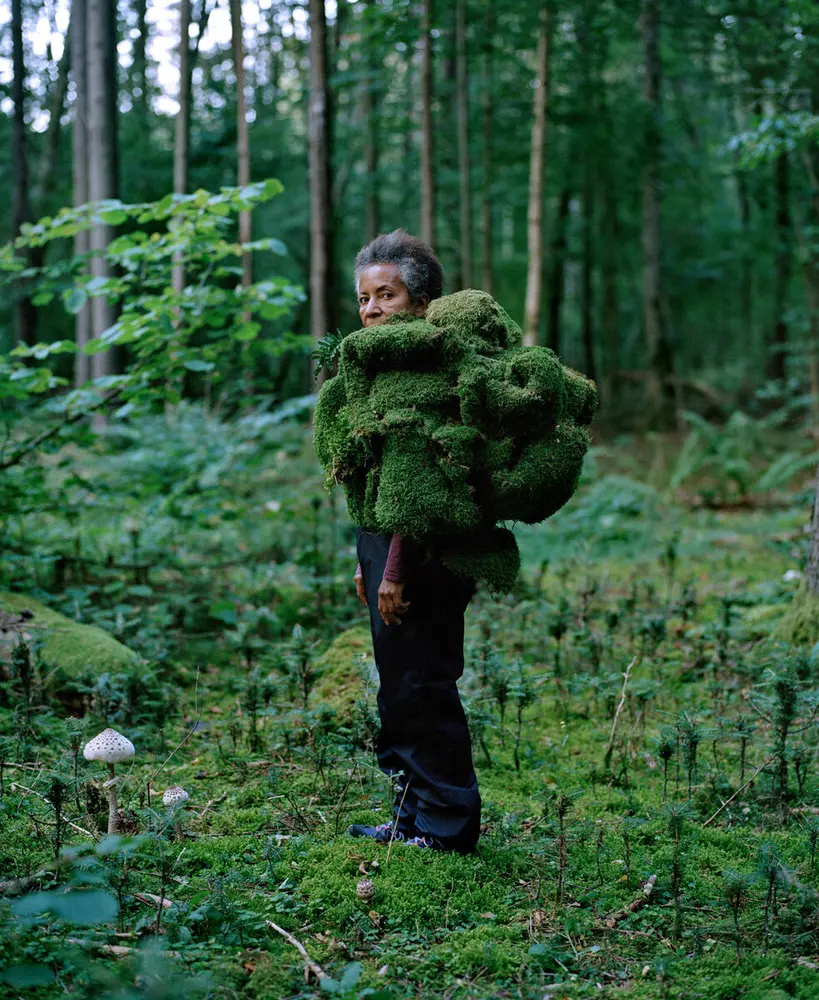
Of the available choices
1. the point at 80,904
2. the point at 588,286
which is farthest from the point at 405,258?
the point at 588,286

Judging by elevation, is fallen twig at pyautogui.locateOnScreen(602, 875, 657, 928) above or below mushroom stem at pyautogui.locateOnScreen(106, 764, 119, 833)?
below

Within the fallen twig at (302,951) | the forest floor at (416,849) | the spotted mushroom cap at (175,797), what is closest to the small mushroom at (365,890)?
the forest floor at (416,849)

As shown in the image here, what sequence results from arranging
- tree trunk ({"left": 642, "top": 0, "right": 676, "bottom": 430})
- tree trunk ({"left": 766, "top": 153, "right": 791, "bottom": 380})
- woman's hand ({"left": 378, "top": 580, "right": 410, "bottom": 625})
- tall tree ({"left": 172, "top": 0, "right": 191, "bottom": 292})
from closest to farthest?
1. woman's hand ({"left": 378, "top": 580, "right": 410, "bottom": 625})
2. tall tree ({"left": 172, "top": 0, "right": 191, "bottom": 292})
3. tree trunk ({"left": 642, "top": 0, "right": 676, "bottom": 430})
4. tree trunk ({"left": 766, "top": 153, "right": 791, "bottom": 380})

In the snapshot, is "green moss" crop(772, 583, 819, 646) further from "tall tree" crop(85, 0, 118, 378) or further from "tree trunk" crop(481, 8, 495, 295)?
"tree trunk" crop(481, 8, 495, 295)

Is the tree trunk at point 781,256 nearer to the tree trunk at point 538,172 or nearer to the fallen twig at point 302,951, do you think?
the tree trunk at point 538,172

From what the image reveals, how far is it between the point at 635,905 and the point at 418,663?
125 cm

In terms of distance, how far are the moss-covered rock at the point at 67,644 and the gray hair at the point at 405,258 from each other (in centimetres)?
303

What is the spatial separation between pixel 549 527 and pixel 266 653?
215 inches

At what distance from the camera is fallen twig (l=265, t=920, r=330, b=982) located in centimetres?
272

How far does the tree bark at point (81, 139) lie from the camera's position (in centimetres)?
1437

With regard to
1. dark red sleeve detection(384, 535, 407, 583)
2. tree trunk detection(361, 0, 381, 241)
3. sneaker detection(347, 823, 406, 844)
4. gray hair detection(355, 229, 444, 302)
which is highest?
tree trunk detection(361, 0, 381, 241)

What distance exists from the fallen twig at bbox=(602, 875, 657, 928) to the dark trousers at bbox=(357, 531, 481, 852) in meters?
0.64

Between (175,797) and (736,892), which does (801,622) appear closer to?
(736,892)

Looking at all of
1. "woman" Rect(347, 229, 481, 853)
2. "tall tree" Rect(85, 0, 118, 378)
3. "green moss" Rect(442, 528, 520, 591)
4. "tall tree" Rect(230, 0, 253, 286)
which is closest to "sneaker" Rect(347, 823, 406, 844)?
"woman" Rect(347, 229, 481, 853)
